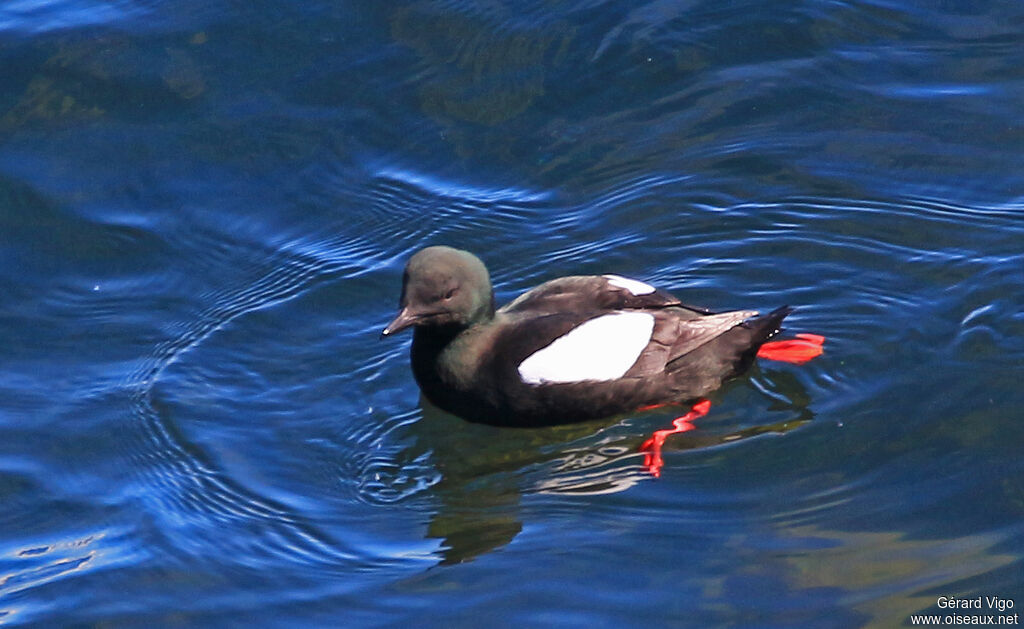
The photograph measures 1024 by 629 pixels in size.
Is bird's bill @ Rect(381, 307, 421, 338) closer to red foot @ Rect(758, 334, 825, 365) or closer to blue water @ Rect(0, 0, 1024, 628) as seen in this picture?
blue water @ Rect(0, 0, 1024, 628)

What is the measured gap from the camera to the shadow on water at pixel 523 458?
6.48 meters

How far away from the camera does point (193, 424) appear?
7.29 meters

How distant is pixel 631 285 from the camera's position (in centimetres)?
737

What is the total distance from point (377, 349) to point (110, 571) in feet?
6.99

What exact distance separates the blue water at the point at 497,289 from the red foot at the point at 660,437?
0.06 m

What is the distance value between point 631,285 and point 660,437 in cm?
93

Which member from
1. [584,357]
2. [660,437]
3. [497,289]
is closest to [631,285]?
[584,357]

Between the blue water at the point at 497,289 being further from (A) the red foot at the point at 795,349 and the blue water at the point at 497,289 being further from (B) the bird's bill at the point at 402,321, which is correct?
(B) the bird's bill at the point at 402,321

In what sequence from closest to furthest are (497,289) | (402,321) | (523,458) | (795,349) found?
(402,321) → (523,458) → (795,349) → (497,289)

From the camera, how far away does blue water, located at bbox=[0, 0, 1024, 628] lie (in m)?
6.05

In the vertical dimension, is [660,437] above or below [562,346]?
below

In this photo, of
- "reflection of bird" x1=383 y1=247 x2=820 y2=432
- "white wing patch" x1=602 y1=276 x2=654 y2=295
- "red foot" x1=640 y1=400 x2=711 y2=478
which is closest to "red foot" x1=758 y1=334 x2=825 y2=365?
"reflection of bird" x1=383 y1=247 x2=820 y2=432

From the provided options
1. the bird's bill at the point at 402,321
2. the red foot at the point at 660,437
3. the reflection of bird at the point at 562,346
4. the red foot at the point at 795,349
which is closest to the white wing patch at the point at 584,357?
the reflection of bird at the point at 562,346

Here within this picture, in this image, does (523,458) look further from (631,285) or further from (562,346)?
(631,285)
